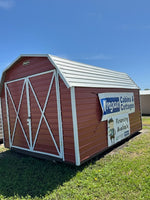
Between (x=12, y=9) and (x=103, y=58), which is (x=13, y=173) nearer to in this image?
(x=12, y=9)

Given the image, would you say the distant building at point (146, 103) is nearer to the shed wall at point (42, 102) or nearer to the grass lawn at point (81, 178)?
the grass lawn at point (81, 178)

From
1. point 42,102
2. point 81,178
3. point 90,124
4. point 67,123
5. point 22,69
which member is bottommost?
point 81,178

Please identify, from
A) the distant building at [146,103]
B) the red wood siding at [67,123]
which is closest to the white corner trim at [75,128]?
the red wood siding at [67,123]

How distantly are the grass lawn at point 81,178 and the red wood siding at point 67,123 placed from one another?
0.39 meters

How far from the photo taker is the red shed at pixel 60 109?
3.92 meters

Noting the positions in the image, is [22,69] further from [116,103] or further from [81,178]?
[81,178]

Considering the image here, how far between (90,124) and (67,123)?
759 millimetres

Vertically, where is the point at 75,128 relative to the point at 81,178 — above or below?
above

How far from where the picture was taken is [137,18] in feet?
27.5

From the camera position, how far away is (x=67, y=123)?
394cm

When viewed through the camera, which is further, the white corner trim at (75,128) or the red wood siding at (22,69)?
the red wood siding at (22,69)

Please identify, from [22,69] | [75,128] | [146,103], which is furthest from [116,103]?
[146,103]

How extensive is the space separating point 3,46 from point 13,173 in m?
6.78

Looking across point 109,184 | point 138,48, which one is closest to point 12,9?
point 109,184
